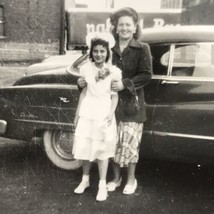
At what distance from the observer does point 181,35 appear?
4.19 meters

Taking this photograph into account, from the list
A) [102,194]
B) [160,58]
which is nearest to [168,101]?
[160,58]

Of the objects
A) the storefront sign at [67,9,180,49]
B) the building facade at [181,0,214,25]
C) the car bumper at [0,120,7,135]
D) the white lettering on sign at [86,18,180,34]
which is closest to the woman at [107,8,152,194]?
the car bumper at [0,120,7,135]

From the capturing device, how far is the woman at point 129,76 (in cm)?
386

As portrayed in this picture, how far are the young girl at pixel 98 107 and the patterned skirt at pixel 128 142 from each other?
10 cm

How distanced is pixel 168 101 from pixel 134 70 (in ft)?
1.51

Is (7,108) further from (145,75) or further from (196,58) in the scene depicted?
(196,58)

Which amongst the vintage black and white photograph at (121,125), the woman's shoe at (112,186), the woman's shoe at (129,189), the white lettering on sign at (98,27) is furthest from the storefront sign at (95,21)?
the woman's shoe at (129,189)

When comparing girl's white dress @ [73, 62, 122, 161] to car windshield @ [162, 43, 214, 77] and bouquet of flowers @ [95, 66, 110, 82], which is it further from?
car windshield @ [162, 43, 214, 77]

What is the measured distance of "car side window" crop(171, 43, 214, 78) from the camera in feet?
13.4

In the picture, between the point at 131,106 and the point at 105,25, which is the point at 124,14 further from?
the point at 105,25

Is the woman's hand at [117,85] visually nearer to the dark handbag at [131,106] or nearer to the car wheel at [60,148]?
the dark handbag at [131,106]

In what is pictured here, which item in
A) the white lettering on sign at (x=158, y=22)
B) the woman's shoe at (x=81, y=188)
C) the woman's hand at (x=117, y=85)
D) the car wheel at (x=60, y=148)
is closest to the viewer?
the woman's hand at (x=117, y=85)

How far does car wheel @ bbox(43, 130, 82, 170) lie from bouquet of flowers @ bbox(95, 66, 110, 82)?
104 cm

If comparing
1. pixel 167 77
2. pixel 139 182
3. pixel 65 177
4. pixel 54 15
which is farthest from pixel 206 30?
pixel 54 15
